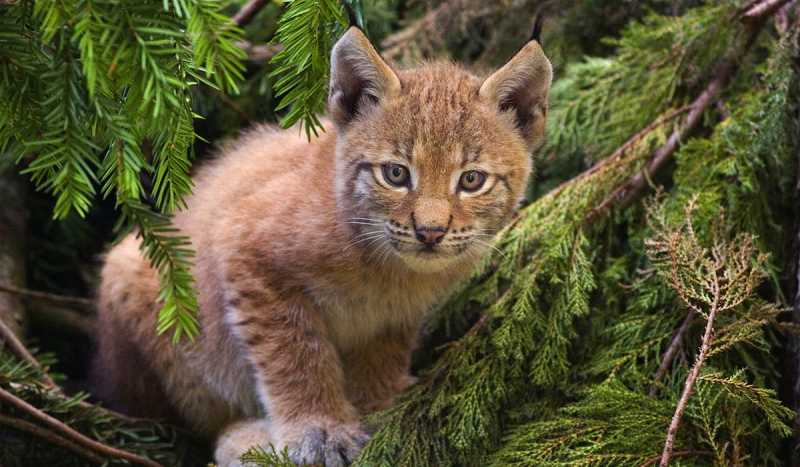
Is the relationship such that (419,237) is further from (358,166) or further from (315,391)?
(315,391)

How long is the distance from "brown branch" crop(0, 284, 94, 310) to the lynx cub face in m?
1.76

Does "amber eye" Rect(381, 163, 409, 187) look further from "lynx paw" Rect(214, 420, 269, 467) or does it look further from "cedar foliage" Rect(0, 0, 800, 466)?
"lynx paw" Rect(214, 420, 269, 467)

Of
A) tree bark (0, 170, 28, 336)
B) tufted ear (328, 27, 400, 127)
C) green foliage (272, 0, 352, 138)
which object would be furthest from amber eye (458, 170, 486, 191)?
tree bark (0, 170, 28, 336)

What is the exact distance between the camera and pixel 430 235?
120 inches

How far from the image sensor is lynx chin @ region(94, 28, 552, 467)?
319 centimetres

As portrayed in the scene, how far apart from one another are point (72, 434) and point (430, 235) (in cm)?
165

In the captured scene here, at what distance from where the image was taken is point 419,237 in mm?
3059

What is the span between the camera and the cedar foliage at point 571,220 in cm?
205

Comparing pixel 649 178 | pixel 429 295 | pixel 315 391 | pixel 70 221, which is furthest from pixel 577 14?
pixel 70 221

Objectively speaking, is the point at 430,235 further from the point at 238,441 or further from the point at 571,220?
the point at 238,441

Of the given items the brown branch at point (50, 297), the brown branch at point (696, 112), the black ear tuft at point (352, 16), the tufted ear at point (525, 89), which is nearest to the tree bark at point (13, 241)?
the brown branch at point (50, 297)

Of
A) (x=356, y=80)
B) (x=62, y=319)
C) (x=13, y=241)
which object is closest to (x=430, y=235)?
(x=356, y=80)

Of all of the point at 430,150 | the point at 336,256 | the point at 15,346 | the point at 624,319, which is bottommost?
the point at 15,346

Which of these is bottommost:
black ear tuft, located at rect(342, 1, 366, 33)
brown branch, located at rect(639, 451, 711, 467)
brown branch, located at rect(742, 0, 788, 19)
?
brown branch, located at rect(639, 451, 711, 467)
